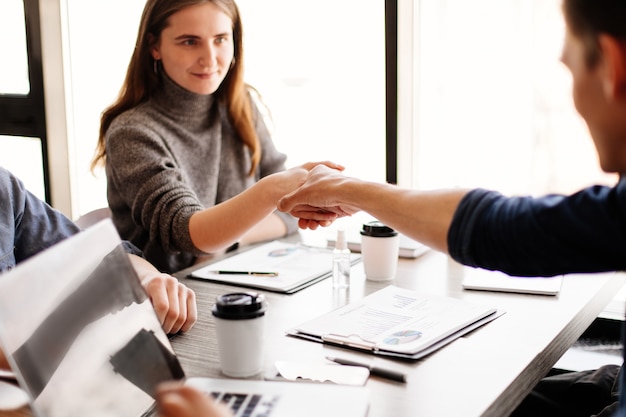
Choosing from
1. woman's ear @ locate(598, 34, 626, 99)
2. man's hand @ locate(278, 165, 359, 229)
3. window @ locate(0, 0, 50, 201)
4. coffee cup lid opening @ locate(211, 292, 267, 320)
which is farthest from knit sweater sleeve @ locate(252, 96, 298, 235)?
woman's ear @ locate(598, 34, 626, 99)

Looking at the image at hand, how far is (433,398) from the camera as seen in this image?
3.28ft

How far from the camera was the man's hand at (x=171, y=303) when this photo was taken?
4.02 ft

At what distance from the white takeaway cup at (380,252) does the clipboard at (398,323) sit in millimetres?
112

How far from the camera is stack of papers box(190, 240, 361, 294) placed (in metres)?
1.53

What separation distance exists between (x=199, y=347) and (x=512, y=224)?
1.82 ft

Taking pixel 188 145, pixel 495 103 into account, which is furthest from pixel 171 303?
pixel 495 103

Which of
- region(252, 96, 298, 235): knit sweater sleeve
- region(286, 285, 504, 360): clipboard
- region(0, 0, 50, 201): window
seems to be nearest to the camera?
region(286, 285, 504, 360): clipboard

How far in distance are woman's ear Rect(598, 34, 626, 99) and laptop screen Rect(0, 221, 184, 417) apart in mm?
640

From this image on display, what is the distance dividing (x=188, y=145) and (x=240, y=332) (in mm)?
1106

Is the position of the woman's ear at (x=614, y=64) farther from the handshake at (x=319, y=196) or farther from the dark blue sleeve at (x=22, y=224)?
the dark blue sleeve at (x=22, y=224)

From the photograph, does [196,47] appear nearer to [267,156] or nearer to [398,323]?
[267,156]

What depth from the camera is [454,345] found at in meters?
1.19

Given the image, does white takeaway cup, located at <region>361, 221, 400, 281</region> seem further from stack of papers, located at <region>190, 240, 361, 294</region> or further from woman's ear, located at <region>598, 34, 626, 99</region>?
woman's ear, located at <region>598, 34, 626, 99</region>

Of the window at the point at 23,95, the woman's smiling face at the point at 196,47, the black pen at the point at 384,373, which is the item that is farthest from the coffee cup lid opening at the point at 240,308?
the window at the point at 23,95
